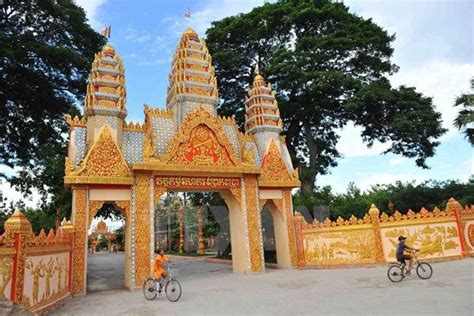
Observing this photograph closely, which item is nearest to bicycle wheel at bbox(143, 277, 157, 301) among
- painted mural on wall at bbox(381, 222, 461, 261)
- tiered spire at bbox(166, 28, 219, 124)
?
tiered spire at bbox(166, 28, 219, 124)

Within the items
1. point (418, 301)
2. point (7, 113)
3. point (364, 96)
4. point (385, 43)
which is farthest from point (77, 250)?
point (385, 43)

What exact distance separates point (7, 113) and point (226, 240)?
52.2 ft

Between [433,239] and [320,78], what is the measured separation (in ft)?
37.1

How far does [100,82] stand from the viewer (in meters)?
12.4

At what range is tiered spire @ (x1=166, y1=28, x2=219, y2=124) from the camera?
45.5 feet

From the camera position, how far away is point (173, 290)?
846cm

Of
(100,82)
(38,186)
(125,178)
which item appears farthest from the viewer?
(38,186)

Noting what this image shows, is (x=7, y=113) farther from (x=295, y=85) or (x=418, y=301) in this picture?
(x=418, y=301)

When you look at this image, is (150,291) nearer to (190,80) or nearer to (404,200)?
(190,80)

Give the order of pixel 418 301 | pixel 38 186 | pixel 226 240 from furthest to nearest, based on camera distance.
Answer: pixel 226 240 < pixel 38 186 < pixel 418 301

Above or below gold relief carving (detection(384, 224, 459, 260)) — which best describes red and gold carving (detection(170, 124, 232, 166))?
above

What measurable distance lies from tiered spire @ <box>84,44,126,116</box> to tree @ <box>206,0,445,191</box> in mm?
10708

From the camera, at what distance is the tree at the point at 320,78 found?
2005cm

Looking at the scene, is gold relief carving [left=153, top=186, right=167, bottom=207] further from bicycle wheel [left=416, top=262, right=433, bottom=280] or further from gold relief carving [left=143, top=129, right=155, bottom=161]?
bicycle wheel [left=416, top=262, right=433, bottom=280]
